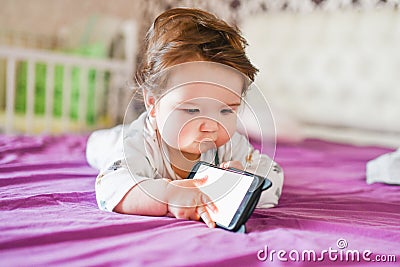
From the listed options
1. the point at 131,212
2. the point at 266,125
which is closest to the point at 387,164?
the point at 266,125

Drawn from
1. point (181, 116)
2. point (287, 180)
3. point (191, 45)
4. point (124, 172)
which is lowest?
point (287, 180)

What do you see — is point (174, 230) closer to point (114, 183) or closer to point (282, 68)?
point (114, 183)

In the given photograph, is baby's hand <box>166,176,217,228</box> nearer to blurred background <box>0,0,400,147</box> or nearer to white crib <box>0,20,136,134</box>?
blurred background <box>0,0,400,147</box>

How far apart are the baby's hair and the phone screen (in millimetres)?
183


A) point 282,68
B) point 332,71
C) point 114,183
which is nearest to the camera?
point 114,183

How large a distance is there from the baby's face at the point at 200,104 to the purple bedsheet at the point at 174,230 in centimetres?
15

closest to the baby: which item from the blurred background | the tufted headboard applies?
the blurred background

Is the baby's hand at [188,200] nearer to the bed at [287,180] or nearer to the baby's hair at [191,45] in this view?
the bed at [287,180]

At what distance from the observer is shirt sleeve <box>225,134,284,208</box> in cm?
89

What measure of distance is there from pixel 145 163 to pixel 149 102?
0.11m

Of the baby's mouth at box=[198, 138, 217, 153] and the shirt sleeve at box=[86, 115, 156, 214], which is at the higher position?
the baby's mouth at box=[198, 138, 217, 153]

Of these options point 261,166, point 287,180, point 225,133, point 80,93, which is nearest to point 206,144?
point 225,133

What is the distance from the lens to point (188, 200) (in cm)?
76

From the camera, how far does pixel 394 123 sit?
2.04 meters
